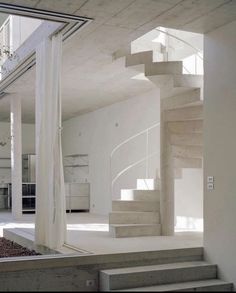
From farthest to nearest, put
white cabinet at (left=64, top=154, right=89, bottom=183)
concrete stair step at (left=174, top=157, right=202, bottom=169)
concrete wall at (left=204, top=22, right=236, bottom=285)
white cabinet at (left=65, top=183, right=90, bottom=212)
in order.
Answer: white cabinet at (left=64, top=154, right=89, bottom=183), white cabinet at (left=65, top=183, right=90, bottom=212), concrete stair step at (left=174, top=157, right=202, bottom=169), concrete wall at (left=204, top=22, right=236, bottom=285)

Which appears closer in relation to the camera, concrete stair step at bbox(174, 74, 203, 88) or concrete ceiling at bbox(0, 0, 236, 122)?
concrete ceiling at bbox(0, 0, 236, 122)

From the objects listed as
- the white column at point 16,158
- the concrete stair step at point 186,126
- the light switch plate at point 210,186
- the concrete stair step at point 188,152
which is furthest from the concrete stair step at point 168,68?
the white column at point 16,158

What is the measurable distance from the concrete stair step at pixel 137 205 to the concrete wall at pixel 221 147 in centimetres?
193

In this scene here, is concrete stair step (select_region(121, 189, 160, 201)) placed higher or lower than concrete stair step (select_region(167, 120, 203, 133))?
lower

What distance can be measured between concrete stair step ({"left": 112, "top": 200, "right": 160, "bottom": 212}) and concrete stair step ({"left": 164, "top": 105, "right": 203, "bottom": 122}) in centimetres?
150

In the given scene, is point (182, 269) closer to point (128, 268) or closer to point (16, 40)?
point (128, 268)

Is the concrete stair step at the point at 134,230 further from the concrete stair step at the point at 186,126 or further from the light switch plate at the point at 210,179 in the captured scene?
the light switch plate at the point at 210,179

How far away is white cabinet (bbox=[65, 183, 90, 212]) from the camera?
505 inches

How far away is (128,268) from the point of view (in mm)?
5141

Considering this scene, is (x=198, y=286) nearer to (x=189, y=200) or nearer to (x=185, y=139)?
(x=185, y=139)

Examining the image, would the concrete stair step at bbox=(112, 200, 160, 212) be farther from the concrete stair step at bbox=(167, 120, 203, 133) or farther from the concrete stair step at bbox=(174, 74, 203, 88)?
the concrete stair step at bbox=(174, 74, 203, 88)

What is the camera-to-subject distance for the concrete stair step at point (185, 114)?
6809 mm

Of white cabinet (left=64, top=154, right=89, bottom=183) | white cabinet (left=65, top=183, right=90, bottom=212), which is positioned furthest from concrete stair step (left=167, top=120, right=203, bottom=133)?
white cabinet (left=64, top=154, right=89, bottom=183)

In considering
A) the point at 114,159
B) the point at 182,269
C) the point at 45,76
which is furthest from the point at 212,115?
the point at 114,159
